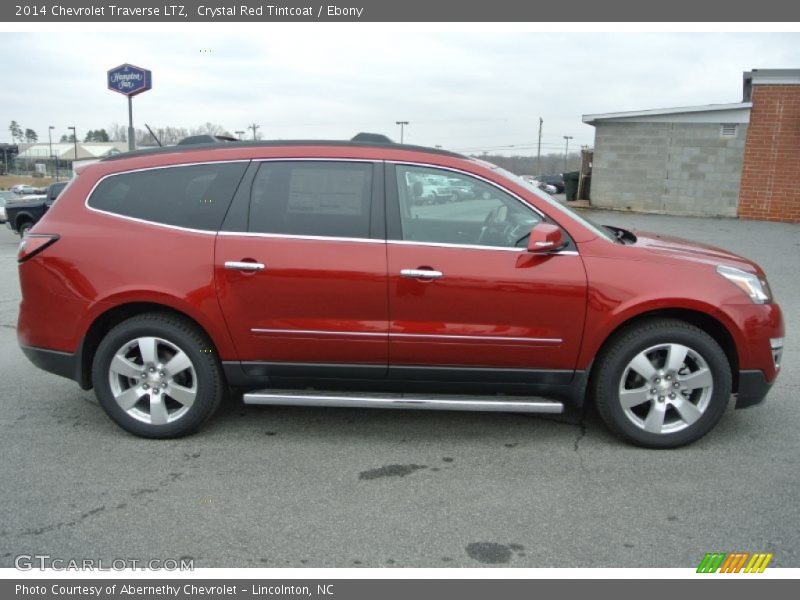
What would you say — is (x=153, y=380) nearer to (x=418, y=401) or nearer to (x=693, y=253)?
(x=418, y=401)

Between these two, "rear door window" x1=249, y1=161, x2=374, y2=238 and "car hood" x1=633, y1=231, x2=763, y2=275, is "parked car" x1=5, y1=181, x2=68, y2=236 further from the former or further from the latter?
"car hood" x1=633, y1=231, x2=763, y2=275

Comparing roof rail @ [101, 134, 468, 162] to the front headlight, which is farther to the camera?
roof rail @ [101, 134, 468, 162]

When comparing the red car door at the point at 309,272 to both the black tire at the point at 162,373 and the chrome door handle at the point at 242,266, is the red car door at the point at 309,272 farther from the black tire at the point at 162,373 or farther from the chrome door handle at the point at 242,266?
the black tire at the point at 162,373

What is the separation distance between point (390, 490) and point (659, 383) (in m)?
1.73

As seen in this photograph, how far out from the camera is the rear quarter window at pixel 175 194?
A: 4.18m

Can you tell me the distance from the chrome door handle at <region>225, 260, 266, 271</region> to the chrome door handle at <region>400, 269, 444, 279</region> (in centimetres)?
84

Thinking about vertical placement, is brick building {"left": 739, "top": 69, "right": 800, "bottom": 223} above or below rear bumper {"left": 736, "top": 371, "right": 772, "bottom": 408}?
above

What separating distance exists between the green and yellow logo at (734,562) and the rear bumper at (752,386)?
1265 millimetres

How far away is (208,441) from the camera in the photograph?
4.26 metres

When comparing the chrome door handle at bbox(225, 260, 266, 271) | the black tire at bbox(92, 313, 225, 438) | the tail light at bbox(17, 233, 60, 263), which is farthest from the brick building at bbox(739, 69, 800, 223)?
the tail light at bbox(17, 233, 60, 263)

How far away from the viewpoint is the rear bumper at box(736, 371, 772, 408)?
13.3 feet

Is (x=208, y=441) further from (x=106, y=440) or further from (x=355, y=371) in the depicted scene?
(x=355, y=371)

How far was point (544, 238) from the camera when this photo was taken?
3885 mm

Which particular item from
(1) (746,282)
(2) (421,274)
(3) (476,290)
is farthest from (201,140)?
(1) (746,282)
